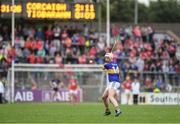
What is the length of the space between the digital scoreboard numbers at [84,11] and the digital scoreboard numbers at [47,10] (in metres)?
0.48

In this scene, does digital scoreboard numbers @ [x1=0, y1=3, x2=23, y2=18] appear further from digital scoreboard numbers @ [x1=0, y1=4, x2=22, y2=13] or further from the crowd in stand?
the crowd in stand

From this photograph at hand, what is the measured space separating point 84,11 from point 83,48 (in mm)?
6527

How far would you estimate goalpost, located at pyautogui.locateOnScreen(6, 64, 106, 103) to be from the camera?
42.9 m

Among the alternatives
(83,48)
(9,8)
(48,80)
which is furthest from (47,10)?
(83,48)

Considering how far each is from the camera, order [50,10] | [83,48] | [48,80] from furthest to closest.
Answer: [83,48]
[48,80]
[50,10]

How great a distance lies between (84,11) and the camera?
135 ft

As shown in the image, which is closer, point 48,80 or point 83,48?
point 48,80

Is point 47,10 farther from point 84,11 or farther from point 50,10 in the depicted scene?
point 84,11

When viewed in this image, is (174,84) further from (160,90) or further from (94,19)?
(94,19)

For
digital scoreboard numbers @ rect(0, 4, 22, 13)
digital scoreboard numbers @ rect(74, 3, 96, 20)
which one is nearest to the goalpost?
digital scoreboard numbers @ rect(0, 4, 22, 13)

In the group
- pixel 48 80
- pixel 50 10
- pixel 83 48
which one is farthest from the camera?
pixel 83 48

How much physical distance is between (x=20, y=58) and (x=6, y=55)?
1.67 meters

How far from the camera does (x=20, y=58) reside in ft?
147

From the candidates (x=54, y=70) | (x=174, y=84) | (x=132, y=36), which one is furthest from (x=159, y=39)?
(x=54, y=70)
